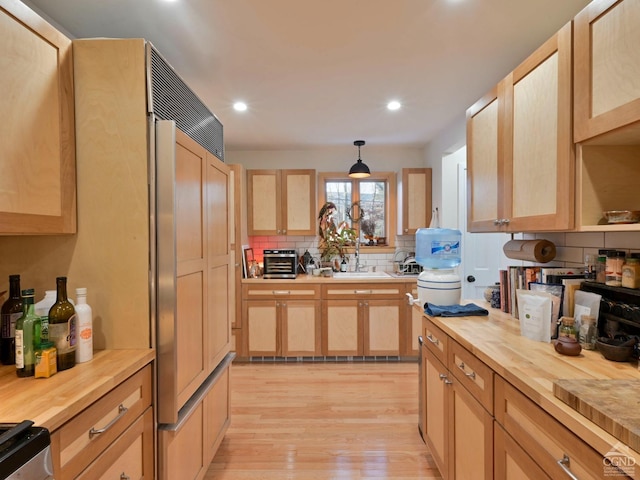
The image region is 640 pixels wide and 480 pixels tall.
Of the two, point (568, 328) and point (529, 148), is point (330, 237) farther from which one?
point (568, 328)

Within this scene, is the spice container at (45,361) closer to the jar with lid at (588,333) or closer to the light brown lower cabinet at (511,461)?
the light brown lower cabinet at (511,461)

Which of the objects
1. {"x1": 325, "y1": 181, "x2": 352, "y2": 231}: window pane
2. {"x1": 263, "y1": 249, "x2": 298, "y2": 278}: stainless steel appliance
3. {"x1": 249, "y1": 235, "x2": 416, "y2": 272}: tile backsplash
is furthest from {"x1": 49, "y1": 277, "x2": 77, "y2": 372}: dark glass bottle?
{"x1": 325, "y1": 181, "x2": 352, "y2": 231}: window pane

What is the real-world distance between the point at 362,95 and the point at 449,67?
67 centimetres

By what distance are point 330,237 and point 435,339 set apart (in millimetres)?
2374

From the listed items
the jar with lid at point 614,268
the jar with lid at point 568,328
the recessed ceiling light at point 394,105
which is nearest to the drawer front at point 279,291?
the recessed ceiling light at point 394,105

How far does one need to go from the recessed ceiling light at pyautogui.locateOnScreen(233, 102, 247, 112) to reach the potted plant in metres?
1.59

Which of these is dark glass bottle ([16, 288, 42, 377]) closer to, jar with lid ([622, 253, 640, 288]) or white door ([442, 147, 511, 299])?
jar with lid ([622, 253, 640, 288])

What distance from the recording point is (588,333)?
4.35 feet

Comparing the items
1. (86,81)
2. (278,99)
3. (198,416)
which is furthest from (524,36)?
(198,416)

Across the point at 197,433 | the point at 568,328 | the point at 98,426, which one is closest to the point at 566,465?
the point at 568,328

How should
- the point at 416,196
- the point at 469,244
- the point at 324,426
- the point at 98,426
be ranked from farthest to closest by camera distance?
the point at 416,196, the point at 469,244, the point at 324,426, the point at 98,426

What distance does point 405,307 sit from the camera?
362cm

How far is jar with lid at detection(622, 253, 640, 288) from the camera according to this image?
1237 millimetres

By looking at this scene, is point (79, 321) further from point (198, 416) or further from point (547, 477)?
point (547, 477)
